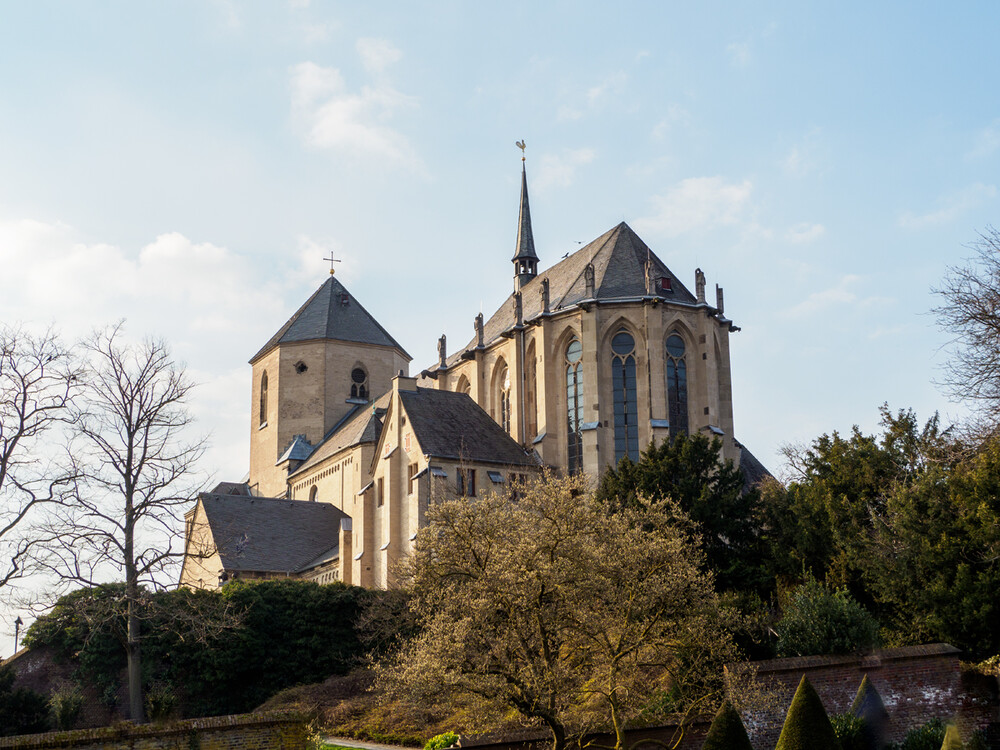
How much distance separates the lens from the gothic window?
2532 inches

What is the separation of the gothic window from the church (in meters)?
10.4

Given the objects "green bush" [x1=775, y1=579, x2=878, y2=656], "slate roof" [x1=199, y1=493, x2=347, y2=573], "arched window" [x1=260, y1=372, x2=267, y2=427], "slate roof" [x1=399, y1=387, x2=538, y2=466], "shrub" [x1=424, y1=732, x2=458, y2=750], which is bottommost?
"shrub" [x1=424, y1=732, x2=458, y2=750]

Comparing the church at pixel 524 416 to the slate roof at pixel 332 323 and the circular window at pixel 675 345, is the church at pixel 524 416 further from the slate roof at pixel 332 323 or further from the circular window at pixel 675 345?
the slate roof at pixel 332 323

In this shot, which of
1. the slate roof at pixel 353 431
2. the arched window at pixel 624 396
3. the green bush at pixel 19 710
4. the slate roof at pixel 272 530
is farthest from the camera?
the slate roof at pixel 353 431

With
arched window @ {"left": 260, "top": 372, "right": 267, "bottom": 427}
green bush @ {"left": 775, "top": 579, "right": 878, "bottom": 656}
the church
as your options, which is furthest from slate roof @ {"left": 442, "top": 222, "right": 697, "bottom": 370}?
green bush @ {"left": 775, "top": 579, "right": 878, "bottom": 656}

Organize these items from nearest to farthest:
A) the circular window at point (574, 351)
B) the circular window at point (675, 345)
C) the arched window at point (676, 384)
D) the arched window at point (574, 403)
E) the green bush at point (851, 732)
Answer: the green bush at point (851, 732) < the arched window at point (676, 384) < the arched window at point (574, 403) < the circular window at point (675, 345) < the circular window at point (574, 351)

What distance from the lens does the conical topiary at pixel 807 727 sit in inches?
A: 705

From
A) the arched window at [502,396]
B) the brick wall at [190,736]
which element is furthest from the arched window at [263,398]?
the brick wall at [190,736]

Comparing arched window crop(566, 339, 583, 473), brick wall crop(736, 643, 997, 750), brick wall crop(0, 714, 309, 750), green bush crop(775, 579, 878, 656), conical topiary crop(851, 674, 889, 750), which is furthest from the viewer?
arched window crop(566, 339, 583, 473)

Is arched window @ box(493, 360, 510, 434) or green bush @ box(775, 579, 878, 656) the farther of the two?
arched window @ box(493, 360, 510, 434)

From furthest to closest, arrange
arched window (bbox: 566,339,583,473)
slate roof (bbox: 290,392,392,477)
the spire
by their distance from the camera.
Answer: the spire, slate roof (bbox: 290,392,392,477), arched window (bbox: 566,339,583,473)

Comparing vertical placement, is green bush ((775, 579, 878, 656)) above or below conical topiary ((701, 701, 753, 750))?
above

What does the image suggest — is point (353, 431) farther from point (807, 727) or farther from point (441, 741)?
point (807, 727)

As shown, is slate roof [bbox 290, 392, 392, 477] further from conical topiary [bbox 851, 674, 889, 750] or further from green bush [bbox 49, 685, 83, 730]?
conical topiary [bbox 851, 674, 889, 750]
